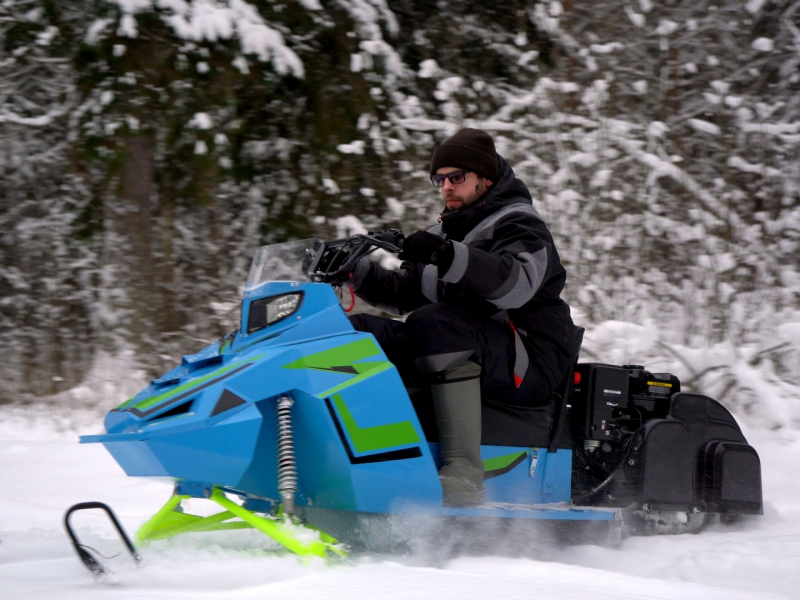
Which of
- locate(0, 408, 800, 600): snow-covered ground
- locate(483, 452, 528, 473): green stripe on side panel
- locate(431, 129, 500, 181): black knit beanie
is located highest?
locate(431, 129, 500, 181): black knit beanie

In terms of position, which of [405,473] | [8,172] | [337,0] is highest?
[337,0]

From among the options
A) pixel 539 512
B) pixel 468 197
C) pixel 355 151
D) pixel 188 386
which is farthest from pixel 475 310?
pixel 355 151

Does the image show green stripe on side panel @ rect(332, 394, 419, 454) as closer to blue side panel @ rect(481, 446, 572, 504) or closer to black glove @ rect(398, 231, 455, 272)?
blue side panel @ rect(481, 446, 572, 504)

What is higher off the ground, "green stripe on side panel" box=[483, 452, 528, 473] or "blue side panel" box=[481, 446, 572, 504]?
"green stripe on side panel" box=[483, 452, 528, 473]

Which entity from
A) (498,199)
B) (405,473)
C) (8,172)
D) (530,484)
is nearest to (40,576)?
(405,473)

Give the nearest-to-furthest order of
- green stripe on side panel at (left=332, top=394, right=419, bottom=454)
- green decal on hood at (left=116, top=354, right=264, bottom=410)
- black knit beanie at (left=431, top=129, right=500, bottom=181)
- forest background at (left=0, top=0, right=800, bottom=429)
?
green decal on hood at (left=116, top=354, right=264, bottom=410) → green stripe on side panel at (left=332, top=394, right=419, bottom=454) → black knit beanie at (left=431, top=129, right=500, bottom=181) → forest background at (left=0, top=0, right=800, bottom=429)

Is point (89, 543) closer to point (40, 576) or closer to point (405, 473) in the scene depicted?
point (40, 576)

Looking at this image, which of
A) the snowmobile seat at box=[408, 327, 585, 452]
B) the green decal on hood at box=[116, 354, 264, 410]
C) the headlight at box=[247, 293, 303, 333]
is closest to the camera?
the green decal on hood at box=[116, 354, 264, 410]

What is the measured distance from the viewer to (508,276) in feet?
9.28

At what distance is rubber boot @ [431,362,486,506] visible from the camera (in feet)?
9.14

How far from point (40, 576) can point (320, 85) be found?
5094 millimetres

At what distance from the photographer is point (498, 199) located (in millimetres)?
3162

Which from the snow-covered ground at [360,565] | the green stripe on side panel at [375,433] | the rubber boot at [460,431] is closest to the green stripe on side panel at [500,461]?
the rubber boot at [460,431]

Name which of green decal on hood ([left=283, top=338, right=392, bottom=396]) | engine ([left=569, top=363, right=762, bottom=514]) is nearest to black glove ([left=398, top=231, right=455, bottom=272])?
green decal on hood ([left=283, top=338, right=392, bottom=396])
